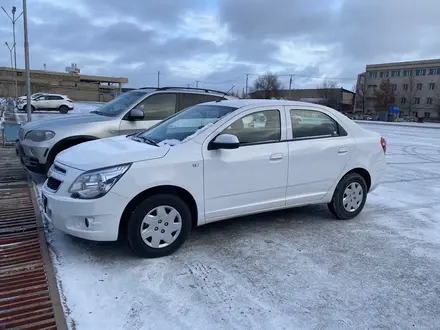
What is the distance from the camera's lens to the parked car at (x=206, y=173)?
146 inches

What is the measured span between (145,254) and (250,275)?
1.10 meters

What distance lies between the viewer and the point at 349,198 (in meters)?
5.39

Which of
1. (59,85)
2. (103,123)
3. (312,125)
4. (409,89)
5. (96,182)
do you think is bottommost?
(96,182)

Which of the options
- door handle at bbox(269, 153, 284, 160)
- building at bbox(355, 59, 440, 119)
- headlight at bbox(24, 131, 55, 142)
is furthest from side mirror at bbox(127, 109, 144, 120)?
building at bbox(355, 59, 440, 119)

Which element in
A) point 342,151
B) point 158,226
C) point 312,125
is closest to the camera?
point 158,226

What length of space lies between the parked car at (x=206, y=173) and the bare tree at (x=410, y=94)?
82.2 m

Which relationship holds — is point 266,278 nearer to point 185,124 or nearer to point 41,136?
point 185,124

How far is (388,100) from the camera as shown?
75.8m

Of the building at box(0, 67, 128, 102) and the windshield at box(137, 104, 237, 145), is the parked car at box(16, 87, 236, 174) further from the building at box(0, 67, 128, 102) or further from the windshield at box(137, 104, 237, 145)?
the building at box(0, 67, 128, 102)

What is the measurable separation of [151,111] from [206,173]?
10.9 feet

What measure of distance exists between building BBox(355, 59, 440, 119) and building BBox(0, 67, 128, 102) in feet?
177

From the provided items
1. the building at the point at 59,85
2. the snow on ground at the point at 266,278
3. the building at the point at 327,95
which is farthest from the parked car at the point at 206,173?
the building at the point at 327,95

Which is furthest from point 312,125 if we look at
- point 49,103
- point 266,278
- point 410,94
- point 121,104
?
point 410,94

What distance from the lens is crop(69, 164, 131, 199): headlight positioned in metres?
3.64
